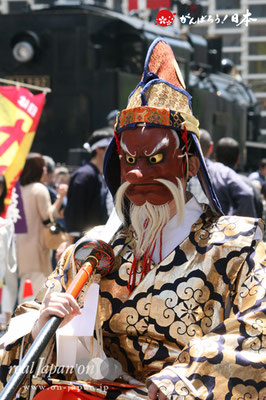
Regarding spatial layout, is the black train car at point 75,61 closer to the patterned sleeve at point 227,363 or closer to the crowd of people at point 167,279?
the crowd of people at point 167,279

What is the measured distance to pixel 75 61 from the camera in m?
12.2

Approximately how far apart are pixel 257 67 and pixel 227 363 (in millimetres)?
25947

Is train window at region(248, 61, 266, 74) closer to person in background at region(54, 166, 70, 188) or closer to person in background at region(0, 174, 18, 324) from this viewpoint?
person in background at region(54, 166, 70, 188)

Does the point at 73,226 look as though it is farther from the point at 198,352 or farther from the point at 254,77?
the point at 254,77

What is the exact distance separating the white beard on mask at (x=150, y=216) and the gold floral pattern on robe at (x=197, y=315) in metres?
0.06

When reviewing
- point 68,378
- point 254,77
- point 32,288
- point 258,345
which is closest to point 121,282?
point 68,378

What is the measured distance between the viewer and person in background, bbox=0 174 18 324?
211 inches

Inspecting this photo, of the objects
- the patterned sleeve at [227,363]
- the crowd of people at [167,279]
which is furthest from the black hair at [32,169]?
the patterned sleeve at [227,363]

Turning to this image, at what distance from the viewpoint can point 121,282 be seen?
9.02 ft

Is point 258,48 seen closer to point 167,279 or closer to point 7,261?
point 7,261

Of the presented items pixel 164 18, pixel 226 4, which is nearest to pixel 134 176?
pixel 164 18

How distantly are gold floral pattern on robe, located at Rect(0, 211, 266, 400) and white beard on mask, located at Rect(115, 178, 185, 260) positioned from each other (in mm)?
63

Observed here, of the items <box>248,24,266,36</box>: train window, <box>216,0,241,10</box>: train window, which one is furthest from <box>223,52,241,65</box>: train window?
<box>216,0,241,10</box>: train window

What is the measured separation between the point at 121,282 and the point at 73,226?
310 cm
